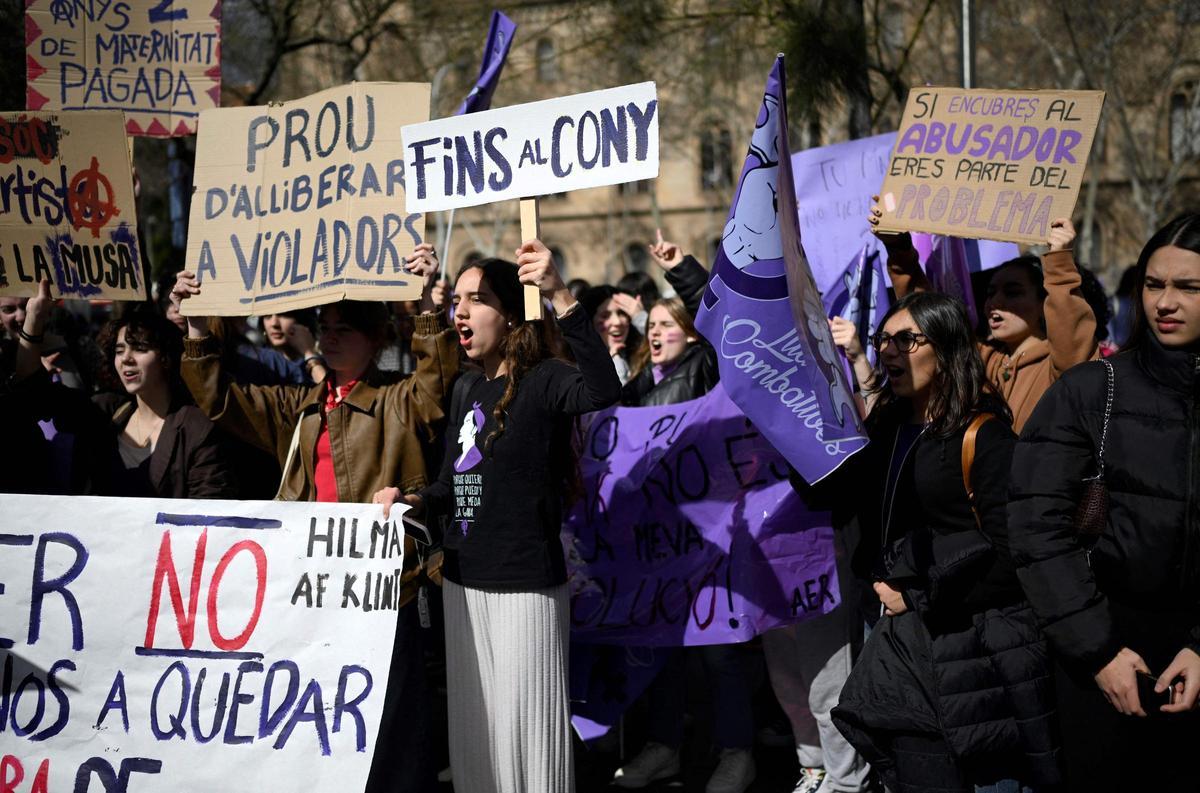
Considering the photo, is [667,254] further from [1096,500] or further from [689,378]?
[1096,500]

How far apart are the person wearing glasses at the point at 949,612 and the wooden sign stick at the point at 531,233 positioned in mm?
1102

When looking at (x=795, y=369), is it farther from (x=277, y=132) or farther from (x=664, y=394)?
(x=277, y=132)

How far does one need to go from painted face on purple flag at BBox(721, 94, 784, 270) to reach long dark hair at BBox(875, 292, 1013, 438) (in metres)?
0.46

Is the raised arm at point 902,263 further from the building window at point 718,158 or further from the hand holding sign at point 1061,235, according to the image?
the building window at point 718,158

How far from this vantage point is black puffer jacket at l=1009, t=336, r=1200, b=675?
274cm

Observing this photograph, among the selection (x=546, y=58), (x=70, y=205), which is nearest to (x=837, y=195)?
(x=70, y=205)

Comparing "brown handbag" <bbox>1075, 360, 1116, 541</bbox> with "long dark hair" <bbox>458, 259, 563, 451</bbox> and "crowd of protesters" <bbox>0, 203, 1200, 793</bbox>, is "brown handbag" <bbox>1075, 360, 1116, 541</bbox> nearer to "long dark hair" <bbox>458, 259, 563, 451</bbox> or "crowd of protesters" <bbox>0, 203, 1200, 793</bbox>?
"crowd of protesters" <bbox>0, 203, 1200, 793</bbox>

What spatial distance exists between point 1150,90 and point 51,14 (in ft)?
73.9

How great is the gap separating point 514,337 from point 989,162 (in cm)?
218

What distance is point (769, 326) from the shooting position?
12.5ft

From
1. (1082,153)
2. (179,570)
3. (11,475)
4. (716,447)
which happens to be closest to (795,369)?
(716,447)

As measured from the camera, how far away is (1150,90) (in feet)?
76.3

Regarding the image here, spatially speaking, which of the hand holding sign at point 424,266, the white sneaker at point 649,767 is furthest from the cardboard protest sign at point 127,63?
the white sneaker at point 649,767

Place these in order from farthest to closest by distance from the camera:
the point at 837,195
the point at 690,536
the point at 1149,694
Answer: the point at 837,195 → the point at 690,536 → the point at 1149,694
